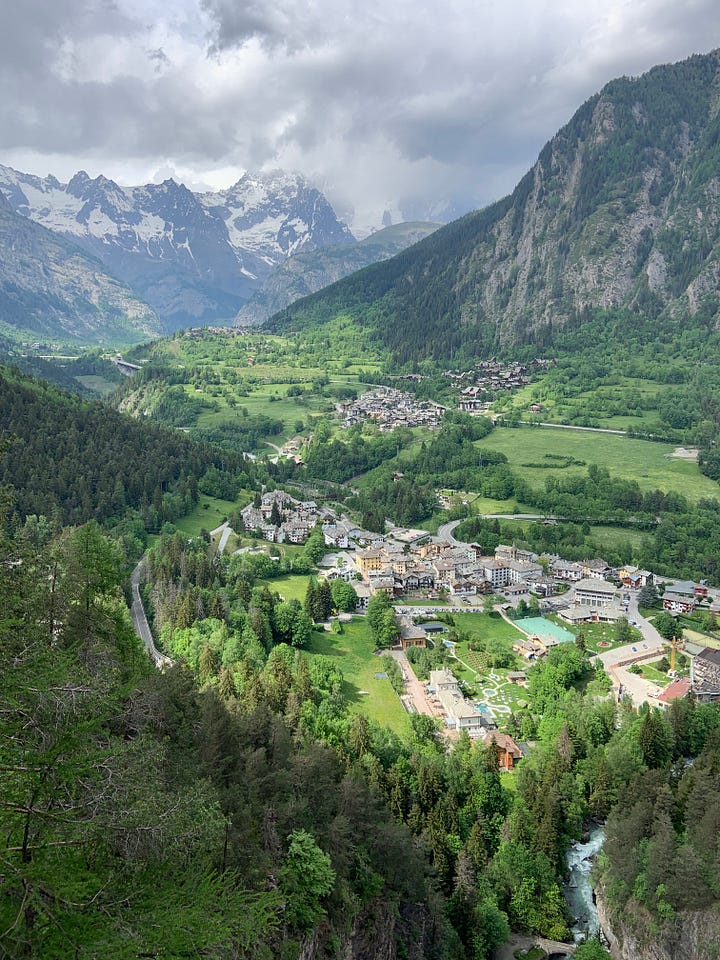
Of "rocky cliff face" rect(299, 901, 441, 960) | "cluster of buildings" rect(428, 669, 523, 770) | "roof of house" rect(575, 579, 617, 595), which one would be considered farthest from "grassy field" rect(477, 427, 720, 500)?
"rocky cliff face" rect(299, 901, 441, 960)

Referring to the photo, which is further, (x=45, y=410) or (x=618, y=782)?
(x=45, y=410)

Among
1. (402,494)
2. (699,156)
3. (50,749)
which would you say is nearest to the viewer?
(50,749)

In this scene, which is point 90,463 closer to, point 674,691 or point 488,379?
point 674,691

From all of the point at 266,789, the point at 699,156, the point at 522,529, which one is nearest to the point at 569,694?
the point at 266,789

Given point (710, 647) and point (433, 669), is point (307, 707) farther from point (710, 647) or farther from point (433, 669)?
point (710, 647)

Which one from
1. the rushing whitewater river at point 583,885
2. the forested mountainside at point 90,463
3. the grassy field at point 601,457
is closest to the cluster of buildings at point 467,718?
the rushing whitewater river at point 583,885

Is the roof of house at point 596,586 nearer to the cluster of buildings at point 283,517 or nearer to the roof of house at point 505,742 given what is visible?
the roof of house at point 505,742

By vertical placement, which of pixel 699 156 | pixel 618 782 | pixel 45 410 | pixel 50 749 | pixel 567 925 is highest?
pixel 699 156
